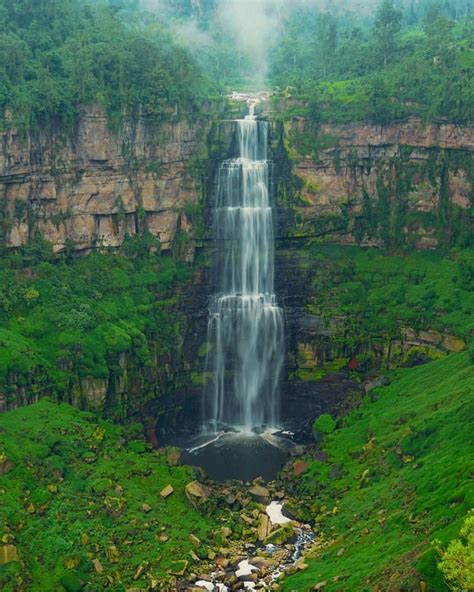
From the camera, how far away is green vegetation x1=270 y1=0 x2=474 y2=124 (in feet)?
189

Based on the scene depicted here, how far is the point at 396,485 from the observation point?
130 ft

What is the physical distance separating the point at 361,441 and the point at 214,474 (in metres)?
6.76

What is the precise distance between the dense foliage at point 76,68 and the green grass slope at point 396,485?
20.1 m

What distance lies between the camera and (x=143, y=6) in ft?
287

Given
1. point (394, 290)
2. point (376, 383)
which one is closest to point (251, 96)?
point (394, 290)

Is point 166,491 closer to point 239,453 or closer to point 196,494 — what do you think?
point 196,494

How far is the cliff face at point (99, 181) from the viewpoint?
52562mm

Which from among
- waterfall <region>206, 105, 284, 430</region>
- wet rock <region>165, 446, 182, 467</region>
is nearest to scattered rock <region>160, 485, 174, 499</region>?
wet rock <region>165, 446, 182, 467</region>

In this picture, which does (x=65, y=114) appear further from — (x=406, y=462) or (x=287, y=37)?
(x=287, y=37)

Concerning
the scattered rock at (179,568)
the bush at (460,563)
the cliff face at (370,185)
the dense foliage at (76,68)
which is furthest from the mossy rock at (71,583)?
the cliff face at (370,185)

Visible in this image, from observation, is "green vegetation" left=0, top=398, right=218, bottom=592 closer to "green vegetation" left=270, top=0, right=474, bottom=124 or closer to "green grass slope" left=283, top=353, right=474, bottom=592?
"green grass slope" left=283, top=353, right=474, bottom=592

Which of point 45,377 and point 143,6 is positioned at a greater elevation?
point 143,6

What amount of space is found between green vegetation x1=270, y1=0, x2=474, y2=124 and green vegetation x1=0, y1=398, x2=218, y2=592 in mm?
23891

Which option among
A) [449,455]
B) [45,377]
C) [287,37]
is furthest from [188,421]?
[287,37]
